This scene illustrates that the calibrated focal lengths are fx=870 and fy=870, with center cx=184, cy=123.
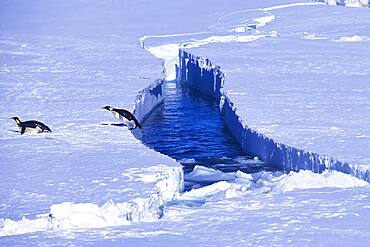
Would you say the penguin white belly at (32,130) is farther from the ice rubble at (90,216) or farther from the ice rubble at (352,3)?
the ice rubble at (352,3)

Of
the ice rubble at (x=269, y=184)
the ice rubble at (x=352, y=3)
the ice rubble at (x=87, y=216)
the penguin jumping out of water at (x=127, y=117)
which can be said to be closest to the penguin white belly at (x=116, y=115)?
the penguin jumping out of water at (x=127, y=117)

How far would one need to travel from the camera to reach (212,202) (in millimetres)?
5930

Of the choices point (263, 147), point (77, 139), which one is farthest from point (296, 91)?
point (77, 139)

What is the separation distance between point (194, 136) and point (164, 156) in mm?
2572

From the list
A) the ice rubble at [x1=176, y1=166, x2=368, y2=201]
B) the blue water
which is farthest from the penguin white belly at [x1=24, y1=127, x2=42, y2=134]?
the ice rubble at [x1=176, y1=166, x2=368, y2=201]

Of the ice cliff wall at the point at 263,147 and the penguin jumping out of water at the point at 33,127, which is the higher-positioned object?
the penguin jumping out of water at the point at 33,127

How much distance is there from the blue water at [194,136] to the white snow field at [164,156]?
0.66 feet

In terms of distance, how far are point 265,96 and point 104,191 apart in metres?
4.11

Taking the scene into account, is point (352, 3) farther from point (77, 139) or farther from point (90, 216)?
point (90, 216)

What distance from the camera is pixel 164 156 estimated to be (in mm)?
6984

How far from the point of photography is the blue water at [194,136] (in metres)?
8.12

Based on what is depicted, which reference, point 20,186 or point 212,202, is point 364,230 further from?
point 20,186

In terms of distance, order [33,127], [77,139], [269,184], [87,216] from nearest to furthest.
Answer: [87,216] < [269,184] < [77,139] < [33,127]

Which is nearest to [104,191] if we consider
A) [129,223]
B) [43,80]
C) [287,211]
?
[129,223]
